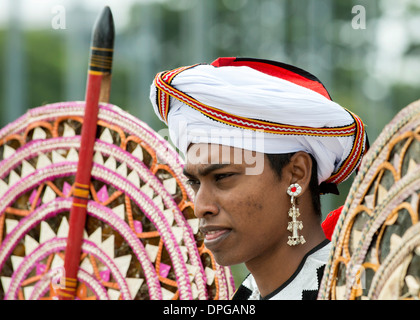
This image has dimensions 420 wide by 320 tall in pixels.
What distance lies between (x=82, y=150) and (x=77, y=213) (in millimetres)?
236

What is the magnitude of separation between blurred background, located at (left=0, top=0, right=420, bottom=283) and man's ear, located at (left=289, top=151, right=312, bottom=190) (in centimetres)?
1226

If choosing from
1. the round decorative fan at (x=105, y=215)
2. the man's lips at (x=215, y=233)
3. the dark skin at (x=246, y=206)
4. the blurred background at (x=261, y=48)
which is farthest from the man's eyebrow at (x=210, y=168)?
the blurred background at (x=261, y=48)

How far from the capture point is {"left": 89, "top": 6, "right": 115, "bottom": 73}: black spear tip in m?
2.57

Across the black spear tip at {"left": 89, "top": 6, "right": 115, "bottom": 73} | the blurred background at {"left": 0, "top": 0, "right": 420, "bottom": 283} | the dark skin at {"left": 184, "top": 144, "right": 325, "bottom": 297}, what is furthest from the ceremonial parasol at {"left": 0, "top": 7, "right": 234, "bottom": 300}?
the blurred background at {"left": 0, "top": 0, "right": 420, "bottom": 283}

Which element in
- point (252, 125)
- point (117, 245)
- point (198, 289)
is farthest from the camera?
point (117, 245)

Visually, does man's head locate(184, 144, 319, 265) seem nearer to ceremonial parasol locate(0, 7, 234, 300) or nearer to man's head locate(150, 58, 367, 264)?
man's head locate(150, 58, 367, 264)

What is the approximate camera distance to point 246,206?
2.04 metres

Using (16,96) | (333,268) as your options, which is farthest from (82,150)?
(16,96)

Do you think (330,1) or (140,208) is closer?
(140,208)

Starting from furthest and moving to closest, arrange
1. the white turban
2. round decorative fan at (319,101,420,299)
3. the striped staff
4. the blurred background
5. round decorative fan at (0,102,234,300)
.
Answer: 1. the blurred background
2. the striped staff
3. round decorative fan at (0,102,234,300)
4. the white turban
5. round decorative fan at (319,101,420,299)

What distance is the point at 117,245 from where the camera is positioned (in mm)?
2621

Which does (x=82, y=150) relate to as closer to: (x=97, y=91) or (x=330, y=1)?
(x=97, y=91)
